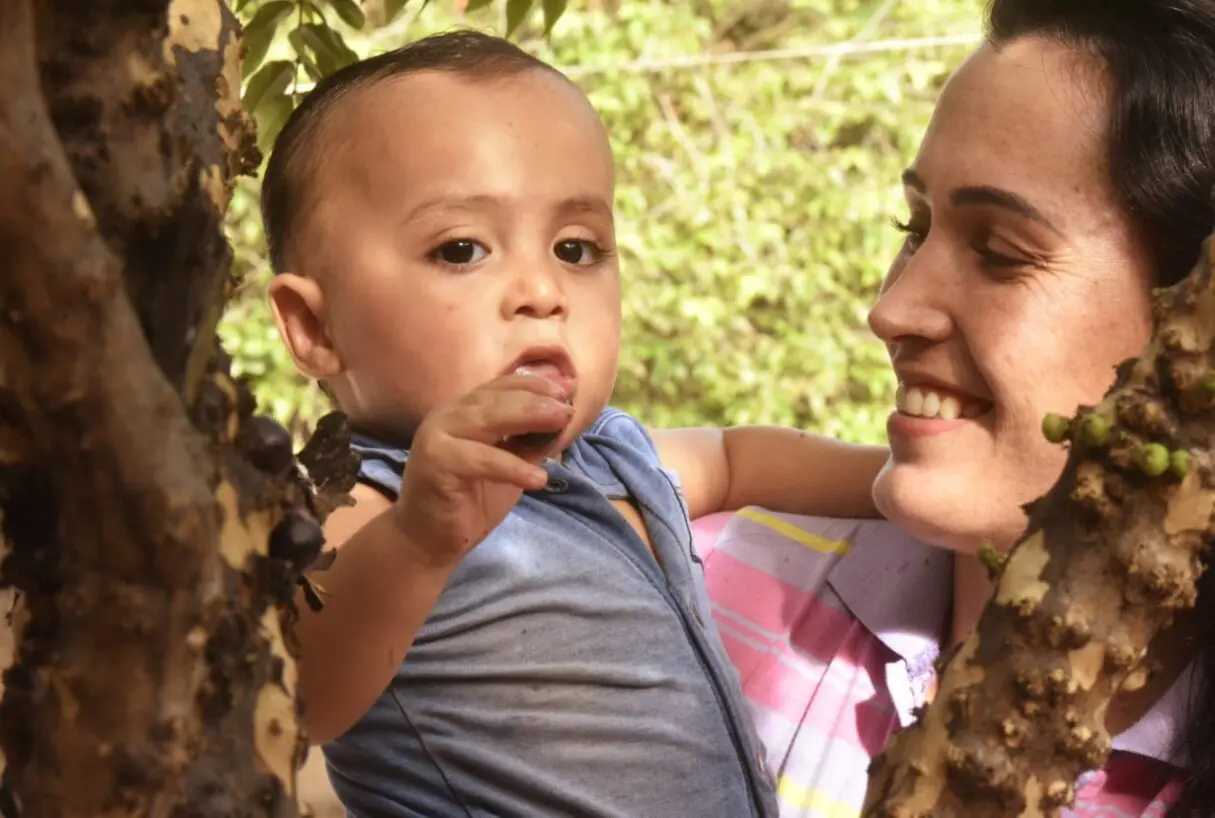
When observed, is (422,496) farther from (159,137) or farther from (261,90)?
(261,90)

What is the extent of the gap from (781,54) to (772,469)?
430 cm

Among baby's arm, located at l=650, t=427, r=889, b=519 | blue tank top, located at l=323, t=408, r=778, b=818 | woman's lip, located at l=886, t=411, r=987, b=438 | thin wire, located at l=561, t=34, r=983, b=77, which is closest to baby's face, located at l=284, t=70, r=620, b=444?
blue tank top, located at l=323, t=408, r=778, b=818

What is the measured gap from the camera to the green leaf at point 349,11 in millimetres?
1531

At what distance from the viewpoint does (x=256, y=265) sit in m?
5.12

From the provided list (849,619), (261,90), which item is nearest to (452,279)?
(261,90)

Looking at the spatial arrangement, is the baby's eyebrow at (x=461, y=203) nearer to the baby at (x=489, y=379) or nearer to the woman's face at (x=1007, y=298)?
the baby at (x=489, y=379)

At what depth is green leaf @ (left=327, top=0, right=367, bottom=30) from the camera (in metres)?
1.53

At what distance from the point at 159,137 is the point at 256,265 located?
15.5ft

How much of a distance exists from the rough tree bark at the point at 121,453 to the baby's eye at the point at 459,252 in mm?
830

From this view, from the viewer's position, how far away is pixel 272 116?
162 cm

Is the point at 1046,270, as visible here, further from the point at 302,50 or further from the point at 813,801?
the point at 302,50

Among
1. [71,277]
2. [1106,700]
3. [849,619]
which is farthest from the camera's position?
[849,619]

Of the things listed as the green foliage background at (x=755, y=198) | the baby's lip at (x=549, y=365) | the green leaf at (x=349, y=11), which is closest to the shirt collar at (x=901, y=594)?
the baby's lip at (x=549, y=365)

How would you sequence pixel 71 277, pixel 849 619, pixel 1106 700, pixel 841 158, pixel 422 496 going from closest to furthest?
pixel 71 277
pixel 1106 700
pixel 422 496
pixel 849 619
pixel 841 158
